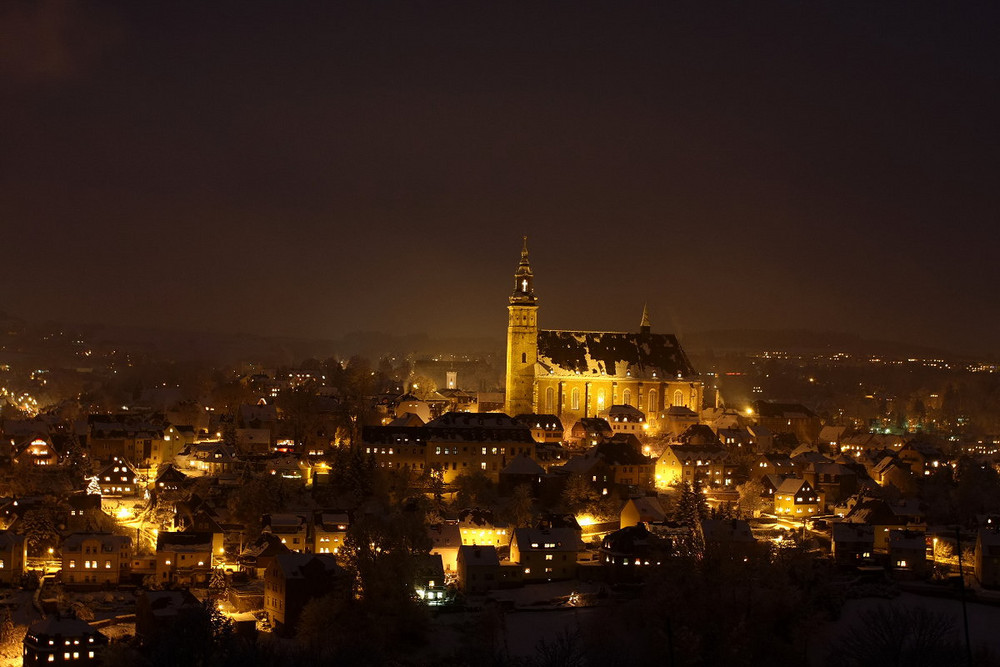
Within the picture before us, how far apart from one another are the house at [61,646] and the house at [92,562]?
20.6ft

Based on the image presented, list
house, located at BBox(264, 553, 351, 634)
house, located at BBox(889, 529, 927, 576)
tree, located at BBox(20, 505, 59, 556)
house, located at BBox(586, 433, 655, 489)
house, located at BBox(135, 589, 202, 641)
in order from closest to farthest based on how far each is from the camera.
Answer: house, located at BBox(135, 589, 202, 641) < house, located at BBox(264, 553, 351, 634) < tree, located at BBox(20, 505, 59, 556) < house, located at BBox(889, 529, 927, 576) < house, located at BBox(586, 433, 655, 489)

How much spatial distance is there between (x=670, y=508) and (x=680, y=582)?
1282 cm

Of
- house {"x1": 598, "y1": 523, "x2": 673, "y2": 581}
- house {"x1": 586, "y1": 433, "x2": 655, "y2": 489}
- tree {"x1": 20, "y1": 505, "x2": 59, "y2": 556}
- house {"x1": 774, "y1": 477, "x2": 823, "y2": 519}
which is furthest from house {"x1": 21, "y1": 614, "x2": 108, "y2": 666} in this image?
house {"x1": 774, "y1": 477, "x2": 823, "y2": 519}

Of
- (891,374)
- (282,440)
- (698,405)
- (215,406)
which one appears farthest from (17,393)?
(891,374)

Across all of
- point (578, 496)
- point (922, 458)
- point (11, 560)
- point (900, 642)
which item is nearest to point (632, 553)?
point (578, 496)

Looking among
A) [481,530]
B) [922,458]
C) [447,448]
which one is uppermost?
[922,458]

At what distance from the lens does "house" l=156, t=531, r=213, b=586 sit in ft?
137

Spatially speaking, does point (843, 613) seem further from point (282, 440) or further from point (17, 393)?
point (17, 393)

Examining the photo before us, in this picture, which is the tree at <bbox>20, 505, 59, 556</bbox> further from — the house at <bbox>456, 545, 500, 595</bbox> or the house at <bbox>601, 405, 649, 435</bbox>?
the house at <bbox>601, 405, 649, 435</bbox>

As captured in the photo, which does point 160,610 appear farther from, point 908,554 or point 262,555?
point 908,554

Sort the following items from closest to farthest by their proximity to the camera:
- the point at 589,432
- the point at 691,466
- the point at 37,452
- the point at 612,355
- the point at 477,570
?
the point at 477,570 → the point at 37,452 → the point at 691,466 → the point at 589,432 → the point at 612,355

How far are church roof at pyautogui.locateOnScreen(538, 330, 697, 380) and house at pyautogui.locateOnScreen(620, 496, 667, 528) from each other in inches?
853

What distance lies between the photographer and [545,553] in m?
44.4

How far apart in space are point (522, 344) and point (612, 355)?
6.30m
